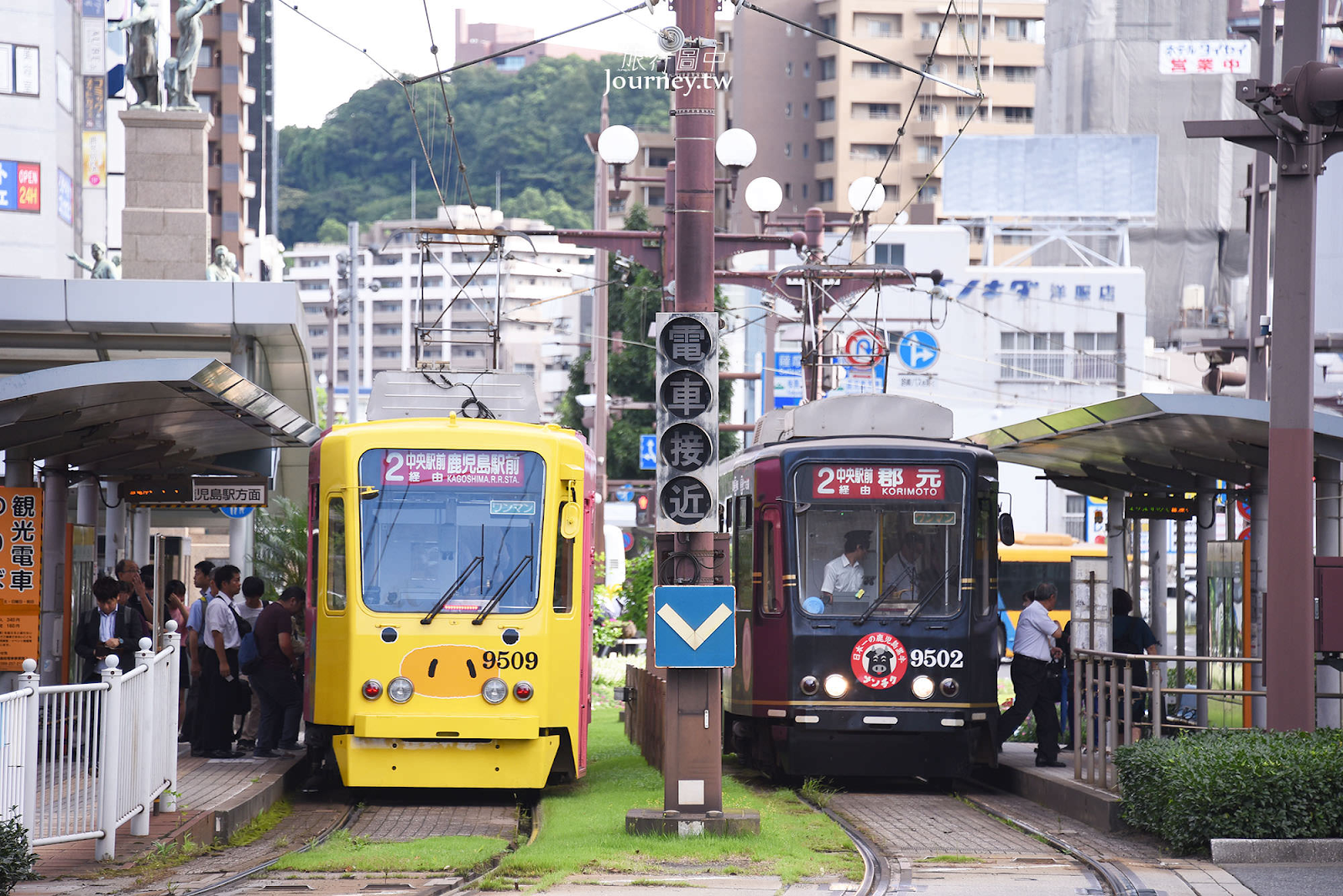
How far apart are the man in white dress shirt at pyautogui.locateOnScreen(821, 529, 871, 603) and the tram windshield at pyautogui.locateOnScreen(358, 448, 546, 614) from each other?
270 centimetres

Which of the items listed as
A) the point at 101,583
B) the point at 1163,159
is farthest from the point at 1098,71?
the point at 101,583

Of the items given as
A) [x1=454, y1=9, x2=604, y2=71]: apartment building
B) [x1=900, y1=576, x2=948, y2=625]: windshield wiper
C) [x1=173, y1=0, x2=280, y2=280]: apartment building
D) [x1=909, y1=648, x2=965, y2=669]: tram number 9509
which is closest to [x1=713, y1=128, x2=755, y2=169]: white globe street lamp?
[x1=900, y1=576, x2=948, y2=625]: windshield wiper

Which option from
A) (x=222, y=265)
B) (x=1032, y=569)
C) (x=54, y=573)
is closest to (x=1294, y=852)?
(x=54, y=573)

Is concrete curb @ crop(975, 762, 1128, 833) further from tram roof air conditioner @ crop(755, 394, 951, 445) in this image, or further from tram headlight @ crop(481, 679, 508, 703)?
tram headlight @ crop(481, 679, 508, 703)

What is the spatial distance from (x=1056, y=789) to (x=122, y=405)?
26.0 feet

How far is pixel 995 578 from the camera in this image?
15.4m

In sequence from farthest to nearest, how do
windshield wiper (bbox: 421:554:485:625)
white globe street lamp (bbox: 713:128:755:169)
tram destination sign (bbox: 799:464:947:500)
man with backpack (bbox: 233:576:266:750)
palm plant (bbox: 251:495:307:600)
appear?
palm plant (bbox: 251:495:307:600) < white globe street lamp (bbox: 713:128:755:169) < man with backpack (bbox: 233:576:266:750) < tram destination sign (bbox: 799:464:947:500) < windshield wiper (bbox: 421:554:485:625)

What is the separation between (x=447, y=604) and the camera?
45.3 ft

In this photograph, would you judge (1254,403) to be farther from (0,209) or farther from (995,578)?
(0,209)

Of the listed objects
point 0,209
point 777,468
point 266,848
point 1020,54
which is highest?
point 1020,54

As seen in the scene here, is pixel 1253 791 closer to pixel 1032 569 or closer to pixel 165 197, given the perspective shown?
pixel 165 197

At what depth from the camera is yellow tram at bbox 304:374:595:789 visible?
13.6m

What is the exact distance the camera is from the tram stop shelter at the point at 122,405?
38.1ft

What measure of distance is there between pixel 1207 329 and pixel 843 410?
94.1 feet
